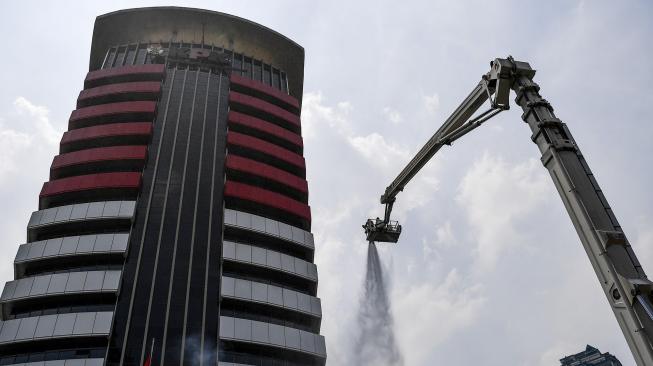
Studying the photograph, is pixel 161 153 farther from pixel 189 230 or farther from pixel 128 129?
pixel 189 230

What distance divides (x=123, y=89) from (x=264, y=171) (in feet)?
73.1

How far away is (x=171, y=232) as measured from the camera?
157 feet

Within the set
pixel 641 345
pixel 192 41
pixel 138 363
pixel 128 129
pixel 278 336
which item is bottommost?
pixel 641 345

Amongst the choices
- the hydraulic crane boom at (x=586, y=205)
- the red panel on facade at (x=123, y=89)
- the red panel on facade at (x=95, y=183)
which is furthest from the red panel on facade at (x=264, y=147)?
the hydraulic crane boom at (x=586, y=205)

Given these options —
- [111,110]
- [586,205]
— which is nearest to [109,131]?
[111,110]

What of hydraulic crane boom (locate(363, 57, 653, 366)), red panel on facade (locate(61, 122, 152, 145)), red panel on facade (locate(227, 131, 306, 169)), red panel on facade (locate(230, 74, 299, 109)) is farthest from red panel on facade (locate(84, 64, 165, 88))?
hydraulic crane boom (locate(363, 57, 653, 366))

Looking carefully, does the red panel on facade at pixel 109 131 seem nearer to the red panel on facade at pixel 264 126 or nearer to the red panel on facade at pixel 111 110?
the red panel on facade at pixel 111 110

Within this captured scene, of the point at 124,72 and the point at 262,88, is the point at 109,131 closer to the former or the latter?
the point at 124,72

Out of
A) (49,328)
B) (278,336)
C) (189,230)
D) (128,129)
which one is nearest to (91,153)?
(128,129)

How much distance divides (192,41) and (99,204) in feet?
122

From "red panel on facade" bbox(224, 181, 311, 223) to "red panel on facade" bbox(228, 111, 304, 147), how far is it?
34.0 ft

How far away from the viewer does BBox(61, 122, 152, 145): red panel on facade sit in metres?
55.9

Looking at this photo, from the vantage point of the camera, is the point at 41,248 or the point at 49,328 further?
the point at 41,248

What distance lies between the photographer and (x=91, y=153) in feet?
177
